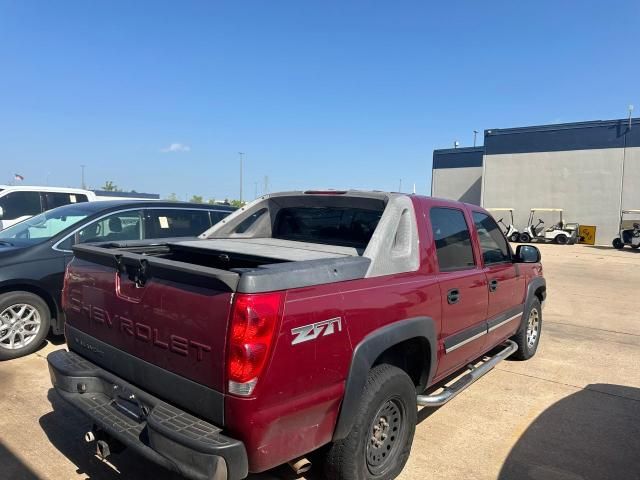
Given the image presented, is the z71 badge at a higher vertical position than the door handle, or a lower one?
higher

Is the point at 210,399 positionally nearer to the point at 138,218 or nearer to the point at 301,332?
the point at 301,332

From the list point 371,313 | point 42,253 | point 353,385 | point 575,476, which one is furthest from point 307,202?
point 42,253

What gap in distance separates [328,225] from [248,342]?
1.98 m

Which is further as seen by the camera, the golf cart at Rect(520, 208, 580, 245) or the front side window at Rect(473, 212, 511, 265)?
the golf cart at Rect(520, 208, 580, 245)

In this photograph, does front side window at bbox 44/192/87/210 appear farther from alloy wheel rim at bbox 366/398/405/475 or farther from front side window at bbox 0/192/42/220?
alloy wheel rim at bbox 366/398/405/475

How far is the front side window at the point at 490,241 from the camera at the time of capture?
439 centimetres

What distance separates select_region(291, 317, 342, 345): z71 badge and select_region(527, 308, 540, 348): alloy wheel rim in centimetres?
403

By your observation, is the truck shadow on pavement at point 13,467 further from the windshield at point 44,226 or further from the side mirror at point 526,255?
the side mirror at point 526,255

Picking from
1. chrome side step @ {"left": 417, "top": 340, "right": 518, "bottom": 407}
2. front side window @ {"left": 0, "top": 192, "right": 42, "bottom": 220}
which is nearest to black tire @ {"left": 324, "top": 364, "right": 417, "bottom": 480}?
chrome side step @ {"left": 417, "top": 340, "right": 518, "bottom": 407}

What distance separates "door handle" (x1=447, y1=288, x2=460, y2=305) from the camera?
11.5 feet

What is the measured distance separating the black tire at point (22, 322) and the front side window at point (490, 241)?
4667mm

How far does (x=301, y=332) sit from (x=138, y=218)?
182 inches

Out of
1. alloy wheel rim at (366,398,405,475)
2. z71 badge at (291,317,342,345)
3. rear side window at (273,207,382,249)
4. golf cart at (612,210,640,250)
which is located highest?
rear side window at (273,207,382,249)

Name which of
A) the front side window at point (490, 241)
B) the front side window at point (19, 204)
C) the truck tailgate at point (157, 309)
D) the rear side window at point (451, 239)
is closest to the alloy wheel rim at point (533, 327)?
the front side window at point (490, 241)
